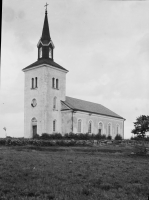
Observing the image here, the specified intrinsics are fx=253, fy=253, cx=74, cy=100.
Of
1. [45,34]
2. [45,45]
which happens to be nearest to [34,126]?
[45,45]

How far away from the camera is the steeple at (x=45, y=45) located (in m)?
43.2

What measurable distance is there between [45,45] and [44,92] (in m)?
8.40

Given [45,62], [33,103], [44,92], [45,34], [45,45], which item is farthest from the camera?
[45,34]

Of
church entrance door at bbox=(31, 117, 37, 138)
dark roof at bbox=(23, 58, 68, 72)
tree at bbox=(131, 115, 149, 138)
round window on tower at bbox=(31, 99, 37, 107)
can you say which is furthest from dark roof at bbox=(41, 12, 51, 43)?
tree at bbox=(131, 115, 149, 138)

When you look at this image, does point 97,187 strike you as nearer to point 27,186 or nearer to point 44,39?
point 27,186

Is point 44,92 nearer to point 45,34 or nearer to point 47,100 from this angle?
point 47,100

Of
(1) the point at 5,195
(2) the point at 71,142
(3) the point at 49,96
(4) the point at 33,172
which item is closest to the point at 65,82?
(3) the point at 49,96

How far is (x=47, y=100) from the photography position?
4119 centimetres

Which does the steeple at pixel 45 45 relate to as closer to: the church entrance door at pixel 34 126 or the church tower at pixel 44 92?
the church tower at pixel 44 92

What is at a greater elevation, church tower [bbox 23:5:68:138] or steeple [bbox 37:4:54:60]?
steeple [bbox 37:4:54:60]

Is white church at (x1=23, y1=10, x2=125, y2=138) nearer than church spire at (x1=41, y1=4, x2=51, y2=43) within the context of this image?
Yes

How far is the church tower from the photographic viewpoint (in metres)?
41.0

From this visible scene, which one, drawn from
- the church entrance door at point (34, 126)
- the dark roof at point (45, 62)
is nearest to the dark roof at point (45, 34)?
the dark roof at point (45, 62)

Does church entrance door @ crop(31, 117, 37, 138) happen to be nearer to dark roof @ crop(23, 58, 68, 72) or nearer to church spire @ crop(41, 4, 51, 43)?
dark roof @ crop(23, 58, 68, 72)
